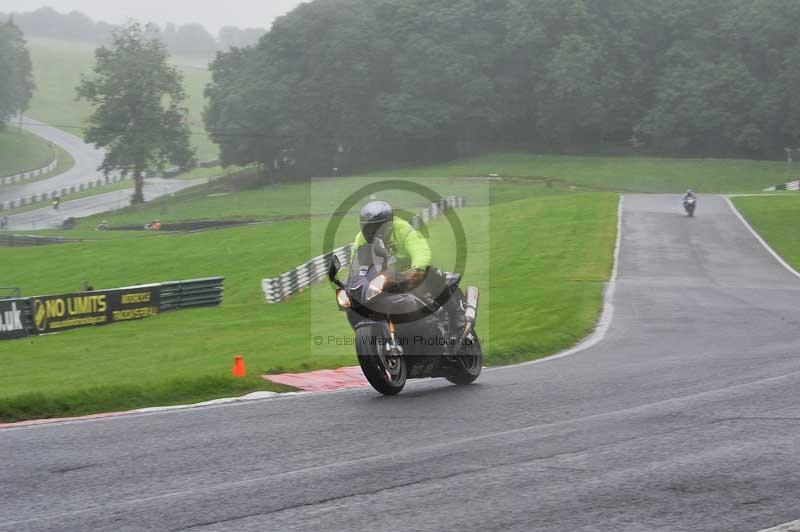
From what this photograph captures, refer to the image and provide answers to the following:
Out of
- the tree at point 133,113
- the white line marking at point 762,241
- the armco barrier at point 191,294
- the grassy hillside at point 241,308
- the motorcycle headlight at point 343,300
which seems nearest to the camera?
the motorcycle headlight at point 343,300

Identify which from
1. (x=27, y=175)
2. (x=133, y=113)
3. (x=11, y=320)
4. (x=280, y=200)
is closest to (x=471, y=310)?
(x=11, y=320)

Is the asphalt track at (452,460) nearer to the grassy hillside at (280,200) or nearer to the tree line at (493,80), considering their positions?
the grassy hillside at (280,200)

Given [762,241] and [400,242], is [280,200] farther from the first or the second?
[400,242]

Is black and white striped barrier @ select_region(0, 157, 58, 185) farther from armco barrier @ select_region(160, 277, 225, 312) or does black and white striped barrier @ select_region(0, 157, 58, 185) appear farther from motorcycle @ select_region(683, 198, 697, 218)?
armco barrier @ select_region(160, 277, 225, 312)

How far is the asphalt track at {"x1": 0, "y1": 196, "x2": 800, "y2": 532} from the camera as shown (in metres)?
5.45

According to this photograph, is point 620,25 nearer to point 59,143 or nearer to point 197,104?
point 59,143

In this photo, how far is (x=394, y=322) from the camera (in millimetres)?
9969

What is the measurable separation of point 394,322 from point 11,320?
68.8ft

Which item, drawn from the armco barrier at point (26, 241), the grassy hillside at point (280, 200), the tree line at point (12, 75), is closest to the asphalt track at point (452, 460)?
the armco barrier at point (26, 241)

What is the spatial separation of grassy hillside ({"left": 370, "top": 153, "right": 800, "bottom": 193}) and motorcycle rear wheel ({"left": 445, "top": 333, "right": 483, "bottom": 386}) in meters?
69.9

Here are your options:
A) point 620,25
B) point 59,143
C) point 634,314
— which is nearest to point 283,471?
point 634,314

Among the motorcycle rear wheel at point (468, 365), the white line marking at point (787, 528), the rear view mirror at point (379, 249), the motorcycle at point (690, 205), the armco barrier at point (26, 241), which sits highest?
the rear view mirror at point (379, 249)

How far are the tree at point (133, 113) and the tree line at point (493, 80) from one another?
5.55m

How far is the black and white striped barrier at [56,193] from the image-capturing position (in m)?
96.6
